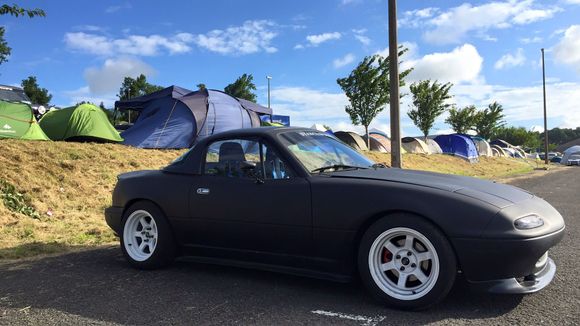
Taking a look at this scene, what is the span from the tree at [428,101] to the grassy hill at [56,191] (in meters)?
23.2

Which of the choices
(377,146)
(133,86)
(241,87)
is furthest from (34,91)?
(377,146)

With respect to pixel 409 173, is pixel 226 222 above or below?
below

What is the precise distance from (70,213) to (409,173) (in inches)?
231

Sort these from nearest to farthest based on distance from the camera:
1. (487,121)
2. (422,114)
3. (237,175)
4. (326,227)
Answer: (326,227), (237,175), (422,114), (487,121)

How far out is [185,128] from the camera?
1391 centimetres

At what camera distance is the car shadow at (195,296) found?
3633 millimetres

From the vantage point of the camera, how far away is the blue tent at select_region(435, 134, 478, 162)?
3219cm

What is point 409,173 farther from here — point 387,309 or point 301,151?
point 387,309

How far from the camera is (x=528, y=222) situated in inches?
138

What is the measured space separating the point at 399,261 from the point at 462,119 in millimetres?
41476

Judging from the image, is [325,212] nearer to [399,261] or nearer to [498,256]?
[399,261]

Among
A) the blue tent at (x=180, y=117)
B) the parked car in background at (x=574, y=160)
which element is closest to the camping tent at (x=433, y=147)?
the parked car in background at (x=574, y=160)

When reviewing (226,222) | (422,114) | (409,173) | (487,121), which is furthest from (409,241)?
(487,121)

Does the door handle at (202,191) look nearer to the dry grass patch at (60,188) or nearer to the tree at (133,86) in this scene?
the dry grass patch at (60,188)
